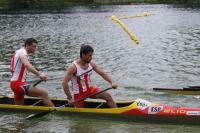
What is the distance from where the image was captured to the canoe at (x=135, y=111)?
14305mm

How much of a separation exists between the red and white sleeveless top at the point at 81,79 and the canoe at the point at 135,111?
2.43ft

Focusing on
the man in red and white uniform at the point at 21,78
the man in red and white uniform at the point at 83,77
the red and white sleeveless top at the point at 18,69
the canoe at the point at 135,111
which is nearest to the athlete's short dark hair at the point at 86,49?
the man in red and white uniform at the point at 83,77

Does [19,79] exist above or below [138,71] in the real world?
above

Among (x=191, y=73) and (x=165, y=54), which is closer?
(x=191, y=73)

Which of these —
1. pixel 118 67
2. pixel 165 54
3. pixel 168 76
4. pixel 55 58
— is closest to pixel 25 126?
pixel 168 76

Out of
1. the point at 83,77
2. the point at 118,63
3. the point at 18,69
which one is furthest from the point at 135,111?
the point at 118,63

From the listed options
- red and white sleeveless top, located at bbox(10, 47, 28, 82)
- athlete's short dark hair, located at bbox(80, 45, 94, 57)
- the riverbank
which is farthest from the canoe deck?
the riverbank

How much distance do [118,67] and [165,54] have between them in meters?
6.95

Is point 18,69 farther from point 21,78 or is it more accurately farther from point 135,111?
point 135,111

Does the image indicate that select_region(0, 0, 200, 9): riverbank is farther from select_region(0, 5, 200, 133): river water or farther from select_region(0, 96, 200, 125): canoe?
select_region(0, 96, 200, 125): canoe

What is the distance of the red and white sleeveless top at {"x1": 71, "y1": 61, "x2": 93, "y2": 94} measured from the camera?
15.0 meters

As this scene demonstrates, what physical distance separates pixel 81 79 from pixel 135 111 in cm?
222

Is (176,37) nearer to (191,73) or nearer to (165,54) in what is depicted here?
(165,54)

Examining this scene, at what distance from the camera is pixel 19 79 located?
15.8 m
